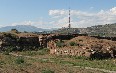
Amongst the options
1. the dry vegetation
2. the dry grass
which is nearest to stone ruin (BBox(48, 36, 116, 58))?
the dry vegetation

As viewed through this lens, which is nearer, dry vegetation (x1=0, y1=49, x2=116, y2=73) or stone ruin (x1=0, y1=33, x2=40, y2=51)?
dry vegetation (x1=0, y1=49, x2=116, y2=73)

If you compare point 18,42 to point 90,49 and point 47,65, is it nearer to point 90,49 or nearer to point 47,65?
point 90,49

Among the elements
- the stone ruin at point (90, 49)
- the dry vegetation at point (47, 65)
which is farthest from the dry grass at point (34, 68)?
the stone ruin at point (90, 49)

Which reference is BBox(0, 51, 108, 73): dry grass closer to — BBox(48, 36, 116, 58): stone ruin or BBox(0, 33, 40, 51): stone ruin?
BBox(48, 36, 116, 58): stone ruin

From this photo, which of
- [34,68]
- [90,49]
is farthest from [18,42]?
[34,68]

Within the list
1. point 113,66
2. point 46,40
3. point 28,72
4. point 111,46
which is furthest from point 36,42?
point 28,72

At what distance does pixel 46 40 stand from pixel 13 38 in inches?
222

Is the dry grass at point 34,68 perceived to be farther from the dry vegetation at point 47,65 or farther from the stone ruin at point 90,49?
the stone ruin at point 90,49

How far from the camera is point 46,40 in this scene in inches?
2147

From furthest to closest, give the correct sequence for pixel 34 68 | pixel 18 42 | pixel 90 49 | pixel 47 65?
pixel 18 42 < pixel 90 49 < pixel 47 65 < pixel 34 68

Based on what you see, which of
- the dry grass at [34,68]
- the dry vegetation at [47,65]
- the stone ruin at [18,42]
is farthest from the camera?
the stone ruin at [18,42]

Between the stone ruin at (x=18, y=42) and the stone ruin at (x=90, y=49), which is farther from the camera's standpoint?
the stone ruin at (x=18, y=42)

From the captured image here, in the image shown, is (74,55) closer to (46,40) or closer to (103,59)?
(103,59)

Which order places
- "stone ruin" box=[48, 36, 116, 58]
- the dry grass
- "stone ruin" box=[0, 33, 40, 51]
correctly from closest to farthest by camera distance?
the dry grass, "stone ruin" box=[48, 36, 116, 58], "stone ruin" box=[0, 33, 40, 51]
